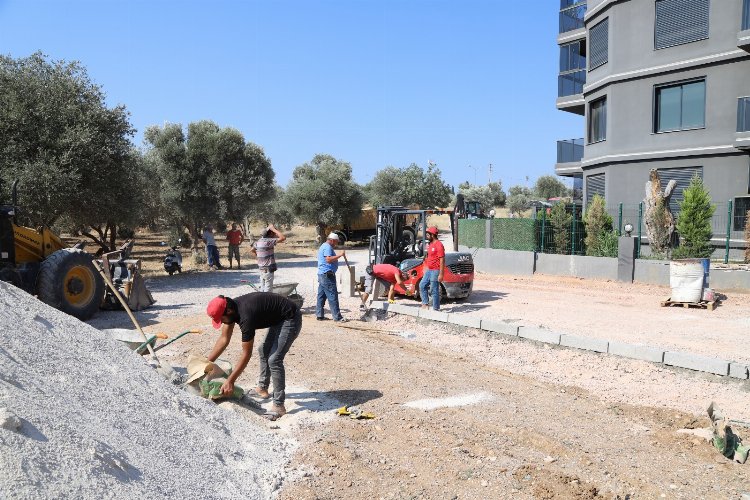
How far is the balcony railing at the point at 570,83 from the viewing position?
26.4 meters

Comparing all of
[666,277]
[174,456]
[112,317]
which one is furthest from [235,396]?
[666,277]

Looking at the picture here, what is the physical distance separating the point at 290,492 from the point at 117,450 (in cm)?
125

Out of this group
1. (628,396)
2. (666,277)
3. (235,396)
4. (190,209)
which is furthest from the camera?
(190,209)

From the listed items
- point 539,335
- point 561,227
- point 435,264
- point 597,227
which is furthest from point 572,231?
point 539,335

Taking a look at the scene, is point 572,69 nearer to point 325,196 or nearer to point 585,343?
point 325,196

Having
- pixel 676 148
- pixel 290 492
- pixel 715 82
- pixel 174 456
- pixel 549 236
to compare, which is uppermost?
pixel 715 82

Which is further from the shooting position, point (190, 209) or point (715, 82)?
point (190, 209)

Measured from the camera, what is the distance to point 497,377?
7832 millimetres

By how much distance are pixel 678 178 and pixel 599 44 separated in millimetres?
6271

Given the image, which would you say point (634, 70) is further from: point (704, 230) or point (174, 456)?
point (174, 456)

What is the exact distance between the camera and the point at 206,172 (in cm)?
2448

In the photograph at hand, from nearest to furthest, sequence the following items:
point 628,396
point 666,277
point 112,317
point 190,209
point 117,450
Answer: point 117,450, point 628,396, point 112,317, point 666,277, point 190,209

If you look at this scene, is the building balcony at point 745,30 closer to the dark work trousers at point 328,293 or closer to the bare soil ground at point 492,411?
the bare soil ground at point 492,411

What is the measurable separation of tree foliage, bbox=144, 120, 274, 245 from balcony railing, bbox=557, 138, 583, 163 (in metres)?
12.7
